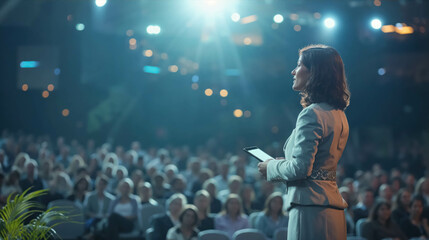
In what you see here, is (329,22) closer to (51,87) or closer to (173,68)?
(173,68)

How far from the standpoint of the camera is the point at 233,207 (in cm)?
701

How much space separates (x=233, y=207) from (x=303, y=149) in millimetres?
4998

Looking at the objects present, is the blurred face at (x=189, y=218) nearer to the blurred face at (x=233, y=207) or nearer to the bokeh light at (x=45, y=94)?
the blurred face at (x=233, y=207)

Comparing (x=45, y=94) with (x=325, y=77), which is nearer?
(x=325, y=77)

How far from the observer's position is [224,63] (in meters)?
21.0

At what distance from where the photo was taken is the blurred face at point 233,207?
23.0ft

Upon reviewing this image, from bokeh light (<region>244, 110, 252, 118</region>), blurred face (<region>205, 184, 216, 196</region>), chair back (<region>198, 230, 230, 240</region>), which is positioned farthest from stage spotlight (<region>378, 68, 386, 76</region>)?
chair back (<region>198, 230, 230, 240</region>)

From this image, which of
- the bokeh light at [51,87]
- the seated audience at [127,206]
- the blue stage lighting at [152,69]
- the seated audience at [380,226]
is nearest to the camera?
the seated audience at [380,226]

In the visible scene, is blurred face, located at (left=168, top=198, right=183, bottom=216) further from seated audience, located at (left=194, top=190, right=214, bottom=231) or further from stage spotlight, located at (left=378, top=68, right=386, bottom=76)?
stage spotlight, located at (left=378, top=68, right=386, bottom=76)

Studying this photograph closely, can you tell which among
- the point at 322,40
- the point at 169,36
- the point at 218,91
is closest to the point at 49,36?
the point at 169,36

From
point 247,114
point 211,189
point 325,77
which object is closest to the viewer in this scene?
point 325,77

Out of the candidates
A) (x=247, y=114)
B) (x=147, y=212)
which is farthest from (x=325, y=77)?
(x=247, y=114)

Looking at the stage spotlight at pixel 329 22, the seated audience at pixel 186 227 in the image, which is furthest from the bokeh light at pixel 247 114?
Result: the seated audience at pixel 186 227

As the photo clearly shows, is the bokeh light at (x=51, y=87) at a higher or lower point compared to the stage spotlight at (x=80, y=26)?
lower
